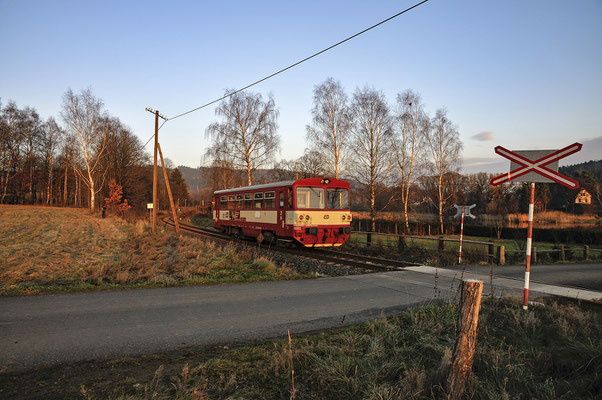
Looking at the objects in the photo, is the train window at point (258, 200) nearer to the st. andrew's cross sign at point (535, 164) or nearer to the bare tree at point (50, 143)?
the st. andrew's cross sign at point (535, 164)

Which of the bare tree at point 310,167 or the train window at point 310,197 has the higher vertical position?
the bare tree at point 310,167

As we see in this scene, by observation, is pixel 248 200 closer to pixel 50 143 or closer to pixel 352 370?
pixel 352 370

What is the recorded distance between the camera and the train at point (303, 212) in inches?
544

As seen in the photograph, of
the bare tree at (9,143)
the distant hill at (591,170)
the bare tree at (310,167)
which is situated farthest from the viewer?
the distant hill at (591,170)

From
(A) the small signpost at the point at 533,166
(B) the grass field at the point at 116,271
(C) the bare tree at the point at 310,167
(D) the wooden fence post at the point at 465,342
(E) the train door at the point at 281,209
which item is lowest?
(B) the grass field at the point at 116,271

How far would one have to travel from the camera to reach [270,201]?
50.3 ft

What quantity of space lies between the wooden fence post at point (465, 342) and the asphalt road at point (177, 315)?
2.37 m

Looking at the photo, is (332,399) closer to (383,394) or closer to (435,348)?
(383,394)

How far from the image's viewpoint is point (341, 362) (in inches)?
143

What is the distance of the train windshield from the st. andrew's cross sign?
8.65m

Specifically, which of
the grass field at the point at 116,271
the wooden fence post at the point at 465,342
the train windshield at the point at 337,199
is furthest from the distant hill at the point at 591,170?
the wooden fence post at the point at 465,342

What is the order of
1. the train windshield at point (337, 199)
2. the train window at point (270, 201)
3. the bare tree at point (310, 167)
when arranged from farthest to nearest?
the bare tree at point (310, 167) → the train window at point (270, 201) → the train windshield at point (337, 199)

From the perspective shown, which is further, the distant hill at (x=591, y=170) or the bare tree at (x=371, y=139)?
the distant hill at (x=591, y=170)

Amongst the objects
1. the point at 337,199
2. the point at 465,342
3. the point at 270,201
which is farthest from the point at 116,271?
the point at 337,199
